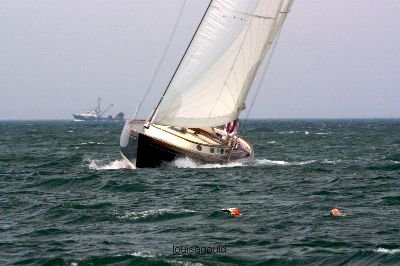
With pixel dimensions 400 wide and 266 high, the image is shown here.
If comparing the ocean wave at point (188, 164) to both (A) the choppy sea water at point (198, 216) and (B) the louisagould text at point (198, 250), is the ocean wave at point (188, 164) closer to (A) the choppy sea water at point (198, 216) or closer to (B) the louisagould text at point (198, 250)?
(A) the choppy sea water at point (198, 216)

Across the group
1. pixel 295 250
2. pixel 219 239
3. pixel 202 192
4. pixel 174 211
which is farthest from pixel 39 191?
pixel 295 250

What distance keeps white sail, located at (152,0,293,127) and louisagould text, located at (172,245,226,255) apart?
65.1 feet

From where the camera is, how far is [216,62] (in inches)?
1532

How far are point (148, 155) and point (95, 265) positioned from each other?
19999 mm

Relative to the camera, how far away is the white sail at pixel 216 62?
38.4 m

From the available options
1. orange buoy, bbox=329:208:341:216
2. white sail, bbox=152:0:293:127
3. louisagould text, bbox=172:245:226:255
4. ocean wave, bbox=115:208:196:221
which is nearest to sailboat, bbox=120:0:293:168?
white sail, bbox=152:0:293:127

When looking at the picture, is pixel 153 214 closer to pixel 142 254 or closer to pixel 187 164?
pixel 142 254

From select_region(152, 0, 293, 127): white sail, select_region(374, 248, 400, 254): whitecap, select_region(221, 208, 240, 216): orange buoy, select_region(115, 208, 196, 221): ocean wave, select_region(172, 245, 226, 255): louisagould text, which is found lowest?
select_region(115, 208, 196, 221): ocean wave

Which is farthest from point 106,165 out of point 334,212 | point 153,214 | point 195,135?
point 334,212

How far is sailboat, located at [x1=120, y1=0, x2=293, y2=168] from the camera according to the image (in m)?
37.4

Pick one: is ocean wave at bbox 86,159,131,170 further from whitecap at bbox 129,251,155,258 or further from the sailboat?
whitecap at bbox 129,251,155,258

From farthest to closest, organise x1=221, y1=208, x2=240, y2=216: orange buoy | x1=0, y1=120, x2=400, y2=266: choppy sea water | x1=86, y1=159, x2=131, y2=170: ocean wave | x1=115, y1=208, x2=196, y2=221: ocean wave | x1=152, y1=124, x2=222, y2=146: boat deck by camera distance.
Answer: x1=86, y1=159, x2=131, y2=170: ocean wave → x1=152, y1=124, x2=222, y2=146: boat deck → x1=221, y1=208, x2=240, y2=216: orange buoy → x1=115, y1=208, x2=196, y2=221: ocean wave → x1=0, y1=120, x2=400, y2=266: choppy sea water

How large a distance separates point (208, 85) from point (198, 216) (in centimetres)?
1656

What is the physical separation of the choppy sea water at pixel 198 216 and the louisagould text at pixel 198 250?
0.02m
